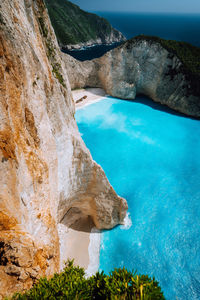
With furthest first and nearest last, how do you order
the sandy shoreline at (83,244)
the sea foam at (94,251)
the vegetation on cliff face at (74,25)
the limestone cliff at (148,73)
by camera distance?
Result: the vegetation on cliff face at (74,25) < the limestone cliff at (148,73) < the sandy shoreline at (83,244) < the sea foam at (94,251)

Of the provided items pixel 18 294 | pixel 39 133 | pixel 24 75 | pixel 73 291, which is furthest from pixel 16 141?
pixel 73 291

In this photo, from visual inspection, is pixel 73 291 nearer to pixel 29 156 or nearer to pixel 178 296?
pixel 29 156

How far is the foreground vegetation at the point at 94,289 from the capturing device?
4844mm

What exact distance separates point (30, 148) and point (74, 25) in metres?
119

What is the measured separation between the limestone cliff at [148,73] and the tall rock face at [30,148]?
31.2m

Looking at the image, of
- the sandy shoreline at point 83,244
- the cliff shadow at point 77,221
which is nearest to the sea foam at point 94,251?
the sandy shoreline at point 83,244

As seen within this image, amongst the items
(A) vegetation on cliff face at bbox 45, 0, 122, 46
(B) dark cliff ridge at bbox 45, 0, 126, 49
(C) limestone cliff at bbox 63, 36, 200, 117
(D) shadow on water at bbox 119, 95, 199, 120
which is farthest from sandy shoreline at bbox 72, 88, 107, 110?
(A) vegetation on cliff face at bbox 45, 0, 122, 46

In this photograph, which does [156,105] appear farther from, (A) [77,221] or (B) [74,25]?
(B) [74,25]

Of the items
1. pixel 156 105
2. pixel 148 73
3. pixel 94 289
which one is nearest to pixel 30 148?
pixel 94 289

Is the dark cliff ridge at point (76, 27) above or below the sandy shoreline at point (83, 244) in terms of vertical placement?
above

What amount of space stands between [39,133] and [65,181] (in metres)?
4.16

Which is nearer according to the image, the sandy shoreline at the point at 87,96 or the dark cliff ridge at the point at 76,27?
the sandy shoreline at the point at 87,96

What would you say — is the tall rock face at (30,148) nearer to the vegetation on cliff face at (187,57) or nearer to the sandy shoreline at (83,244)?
the sandy shoreline at (83,244)

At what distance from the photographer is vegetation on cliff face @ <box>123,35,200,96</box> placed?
34.7 m
